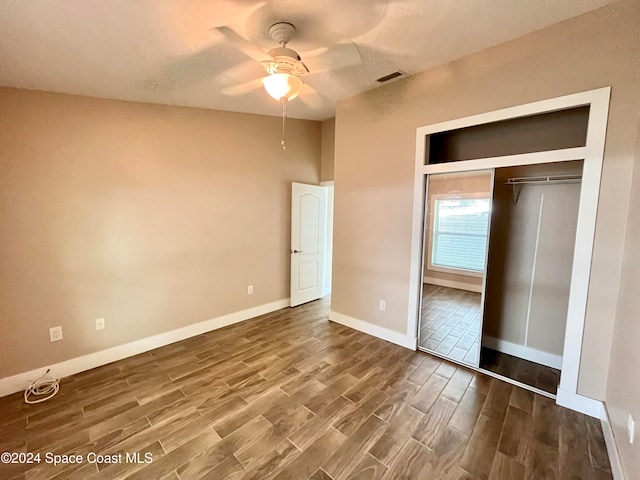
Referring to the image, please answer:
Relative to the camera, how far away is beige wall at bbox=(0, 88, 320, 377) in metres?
2.40

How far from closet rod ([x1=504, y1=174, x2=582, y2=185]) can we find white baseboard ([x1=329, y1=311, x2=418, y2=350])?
2.02 meters

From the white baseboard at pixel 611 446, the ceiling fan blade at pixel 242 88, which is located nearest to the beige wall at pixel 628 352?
the white baseboard at pixel 611 446

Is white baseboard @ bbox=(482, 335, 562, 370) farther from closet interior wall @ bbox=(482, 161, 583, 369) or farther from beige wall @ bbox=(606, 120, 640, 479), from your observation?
beige wall @ bbox=(606, 120, 640, 479)

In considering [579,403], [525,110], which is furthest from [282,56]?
[579,403]

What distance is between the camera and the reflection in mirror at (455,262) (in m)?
2.84

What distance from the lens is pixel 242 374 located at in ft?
8.93

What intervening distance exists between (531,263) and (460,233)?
78cm

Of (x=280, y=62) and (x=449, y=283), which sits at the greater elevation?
(x=280, y=62)

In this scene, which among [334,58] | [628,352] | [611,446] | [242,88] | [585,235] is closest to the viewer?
[628,352]

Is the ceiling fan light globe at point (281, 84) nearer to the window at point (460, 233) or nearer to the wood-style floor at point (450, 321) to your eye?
the window at point (460, 233)

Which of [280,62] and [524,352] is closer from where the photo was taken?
[280,62]

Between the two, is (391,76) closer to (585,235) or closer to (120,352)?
(585,235)

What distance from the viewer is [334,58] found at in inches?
95.8

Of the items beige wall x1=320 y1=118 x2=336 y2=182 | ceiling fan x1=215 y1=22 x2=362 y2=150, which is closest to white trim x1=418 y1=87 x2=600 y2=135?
ceiling fan x1=215 y1=22 x2=362 y2=150
